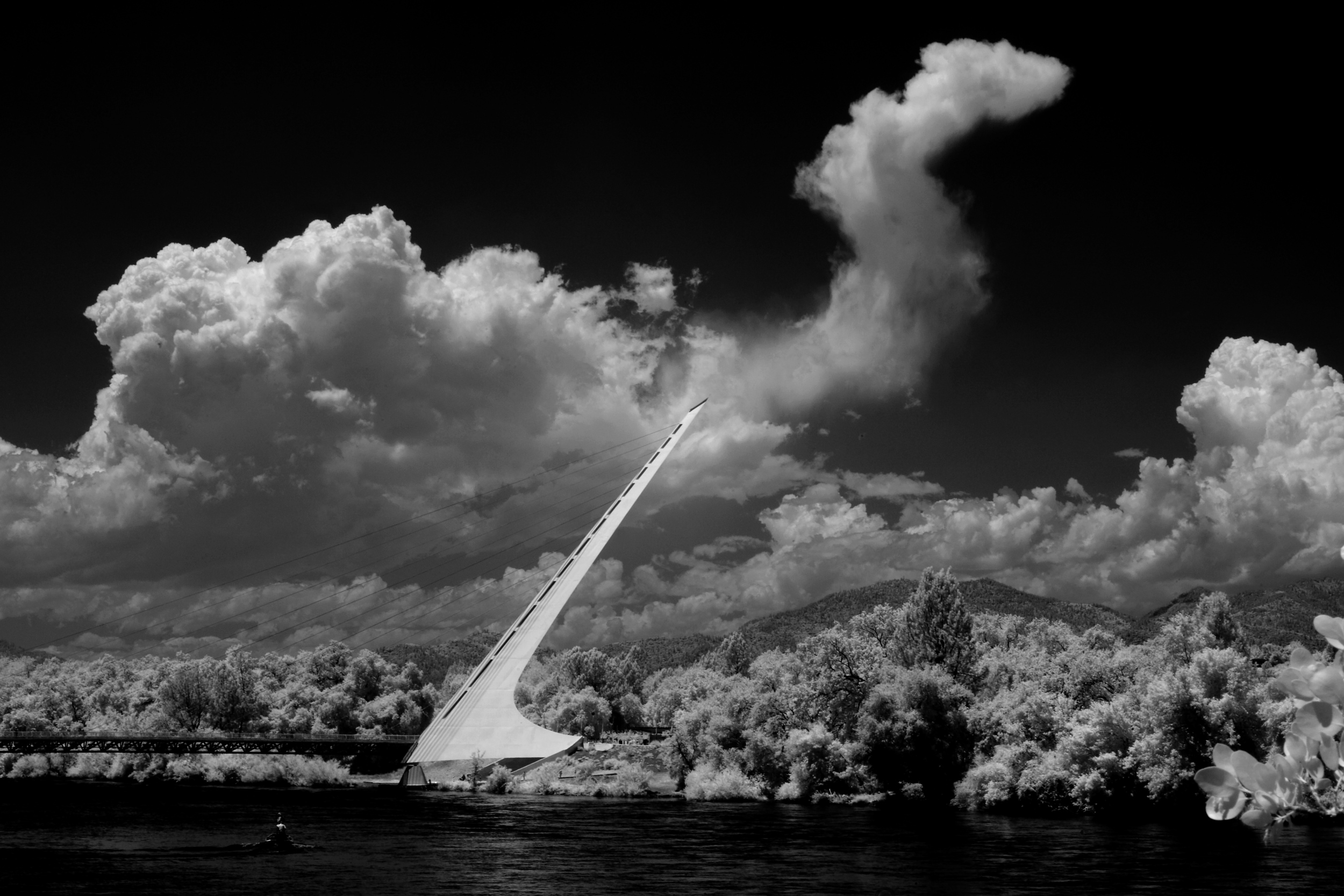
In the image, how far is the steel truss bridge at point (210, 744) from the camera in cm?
6656

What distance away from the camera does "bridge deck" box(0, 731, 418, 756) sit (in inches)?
2613

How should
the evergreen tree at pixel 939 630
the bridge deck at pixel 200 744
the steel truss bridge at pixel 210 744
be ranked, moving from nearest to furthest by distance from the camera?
the evergreen tree at pixel 939 630 → the bridge deck at pixel 200 744 → the steel truss bridge at pixel 210 744

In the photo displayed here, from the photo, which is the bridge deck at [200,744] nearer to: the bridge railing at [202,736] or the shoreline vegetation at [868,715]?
the bridge railing at [202,736]

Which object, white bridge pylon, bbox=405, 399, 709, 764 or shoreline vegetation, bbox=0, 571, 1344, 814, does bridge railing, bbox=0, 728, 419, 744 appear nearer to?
shoreline vegetation, bbox=0, 571, 1344, 814

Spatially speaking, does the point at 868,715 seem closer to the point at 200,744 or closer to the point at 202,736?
the point at 200,744

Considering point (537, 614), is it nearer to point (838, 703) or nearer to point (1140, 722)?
point (838, 703)

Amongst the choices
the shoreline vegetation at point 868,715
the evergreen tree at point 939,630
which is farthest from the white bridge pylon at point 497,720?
the evergreen tree at point 939,630

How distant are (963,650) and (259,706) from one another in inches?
2371

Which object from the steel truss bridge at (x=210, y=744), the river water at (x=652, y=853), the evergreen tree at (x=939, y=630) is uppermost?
the evergreen tree at (x=939, y=630)

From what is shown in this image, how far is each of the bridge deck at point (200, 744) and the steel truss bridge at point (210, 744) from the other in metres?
0.04

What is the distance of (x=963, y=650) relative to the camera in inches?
2574

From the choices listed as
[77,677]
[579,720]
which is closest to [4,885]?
[579,720]

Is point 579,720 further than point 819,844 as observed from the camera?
Yes

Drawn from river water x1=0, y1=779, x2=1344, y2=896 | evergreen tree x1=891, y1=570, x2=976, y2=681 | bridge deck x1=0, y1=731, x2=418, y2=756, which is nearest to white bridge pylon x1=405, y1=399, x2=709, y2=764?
bridge deck x1=0, y1=731, x2=418, y2=756
